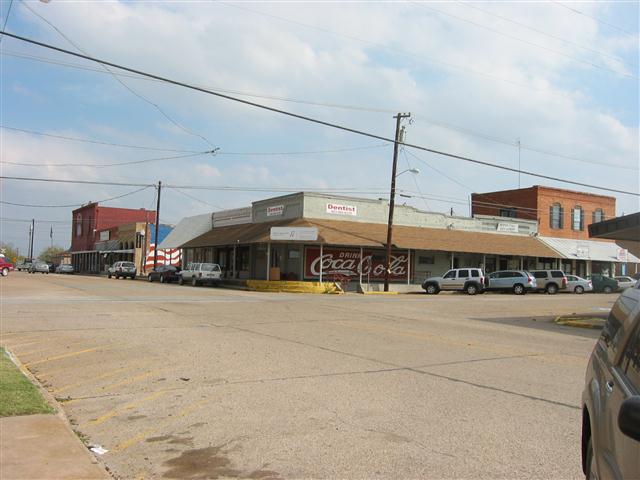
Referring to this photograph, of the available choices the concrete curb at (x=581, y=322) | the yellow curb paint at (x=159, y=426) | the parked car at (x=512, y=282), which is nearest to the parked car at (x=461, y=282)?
the parked car at (x=512, y=282)

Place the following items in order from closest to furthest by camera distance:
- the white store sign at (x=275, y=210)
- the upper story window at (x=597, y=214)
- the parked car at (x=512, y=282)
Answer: the parked car at (x=512, y=282) < the white store sign at (x=275, y=210) < the upper story window at (x=597, y=214)

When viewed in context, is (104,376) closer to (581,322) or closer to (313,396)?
(313,396)

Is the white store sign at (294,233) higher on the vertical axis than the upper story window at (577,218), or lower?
lower

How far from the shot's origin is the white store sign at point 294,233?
35.7 meters

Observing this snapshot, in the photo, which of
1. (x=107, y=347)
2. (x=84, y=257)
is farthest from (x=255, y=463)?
(x=84, y=257)

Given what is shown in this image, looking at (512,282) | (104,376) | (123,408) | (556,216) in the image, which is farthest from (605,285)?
(123,408)

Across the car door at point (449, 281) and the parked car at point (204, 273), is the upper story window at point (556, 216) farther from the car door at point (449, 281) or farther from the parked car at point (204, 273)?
the parked car at point (204, 273)

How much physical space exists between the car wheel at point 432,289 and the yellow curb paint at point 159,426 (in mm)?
32399

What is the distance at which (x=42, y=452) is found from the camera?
4961mm

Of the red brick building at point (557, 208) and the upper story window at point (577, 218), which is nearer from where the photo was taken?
the red brick building at point (557, 208)

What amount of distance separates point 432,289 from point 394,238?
434cm

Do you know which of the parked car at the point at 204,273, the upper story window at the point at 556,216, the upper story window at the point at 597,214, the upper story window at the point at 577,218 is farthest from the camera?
the upper story window at the point at 597,214

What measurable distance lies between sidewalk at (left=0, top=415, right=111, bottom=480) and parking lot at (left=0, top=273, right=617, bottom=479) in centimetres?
25

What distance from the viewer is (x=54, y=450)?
16.5ft
